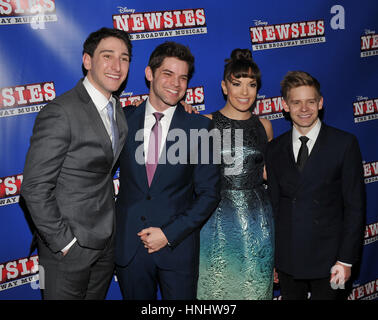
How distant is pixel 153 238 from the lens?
7.31 ft

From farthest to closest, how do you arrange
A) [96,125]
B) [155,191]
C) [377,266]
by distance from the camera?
[377,266]
[155,191]
[96,125]

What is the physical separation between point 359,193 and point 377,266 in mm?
1946

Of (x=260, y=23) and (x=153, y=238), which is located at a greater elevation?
(x=260, y=23)

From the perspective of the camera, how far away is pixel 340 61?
3439 mm

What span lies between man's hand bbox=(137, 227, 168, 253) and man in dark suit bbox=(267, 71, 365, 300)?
81cm

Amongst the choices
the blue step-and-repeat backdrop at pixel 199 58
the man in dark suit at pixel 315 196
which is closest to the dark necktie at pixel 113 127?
the blue step-and-repeat backdrop at pixel 199 58

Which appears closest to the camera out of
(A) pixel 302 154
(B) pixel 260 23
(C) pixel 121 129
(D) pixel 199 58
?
(C) pixel 121 129

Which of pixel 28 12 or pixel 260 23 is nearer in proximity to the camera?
pixel 28 12

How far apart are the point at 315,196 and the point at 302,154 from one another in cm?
28

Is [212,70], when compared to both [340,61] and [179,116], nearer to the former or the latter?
[179,116]

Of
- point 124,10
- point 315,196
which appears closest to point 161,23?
point 124,10

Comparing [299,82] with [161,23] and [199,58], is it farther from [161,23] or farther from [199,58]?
[161,23]

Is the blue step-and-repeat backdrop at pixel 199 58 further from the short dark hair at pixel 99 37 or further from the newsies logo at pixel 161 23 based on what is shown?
the short dark hair at pixel 99 37
